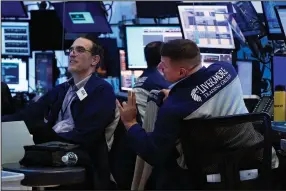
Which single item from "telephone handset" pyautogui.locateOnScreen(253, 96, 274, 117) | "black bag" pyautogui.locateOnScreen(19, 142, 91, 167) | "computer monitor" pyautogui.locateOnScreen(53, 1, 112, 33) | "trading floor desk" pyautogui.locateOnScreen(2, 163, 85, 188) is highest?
"computer monitor" pyautogui.locateOnScreen(53, 1, 112, 33)

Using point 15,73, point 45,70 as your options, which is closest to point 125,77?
point 45,70

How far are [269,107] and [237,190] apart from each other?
4.05 feet

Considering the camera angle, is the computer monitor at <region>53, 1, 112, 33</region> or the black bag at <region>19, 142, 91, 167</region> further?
the computer monitor at <region>53, 1, 112, 33</region>

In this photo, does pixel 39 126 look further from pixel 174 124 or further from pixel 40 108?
pixel 174 124

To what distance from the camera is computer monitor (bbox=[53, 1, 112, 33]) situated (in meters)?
5.77

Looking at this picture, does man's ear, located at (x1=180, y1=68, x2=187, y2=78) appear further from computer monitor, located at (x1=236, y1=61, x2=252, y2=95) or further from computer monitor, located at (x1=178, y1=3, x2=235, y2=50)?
computer monitor, located at (x1=178, y1=3, x2=235, y2=50)

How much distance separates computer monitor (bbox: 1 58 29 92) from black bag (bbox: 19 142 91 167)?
11.3 feet

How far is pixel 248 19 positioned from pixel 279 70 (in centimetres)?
61

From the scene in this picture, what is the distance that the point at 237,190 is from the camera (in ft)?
7.96

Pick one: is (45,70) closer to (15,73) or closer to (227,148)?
(15,73)

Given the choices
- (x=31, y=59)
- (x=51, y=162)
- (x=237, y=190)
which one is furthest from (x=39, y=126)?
(x=31, y=59)

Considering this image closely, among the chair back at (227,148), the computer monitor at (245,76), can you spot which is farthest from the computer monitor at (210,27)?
the chair back at (227,148)

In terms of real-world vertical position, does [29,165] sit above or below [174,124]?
below

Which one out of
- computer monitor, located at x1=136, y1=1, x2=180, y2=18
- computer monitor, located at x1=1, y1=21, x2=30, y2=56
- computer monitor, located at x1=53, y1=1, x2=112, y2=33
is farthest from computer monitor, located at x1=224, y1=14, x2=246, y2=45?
computer monitor, located at x1=1, y1=21, x2=30, y2=56
